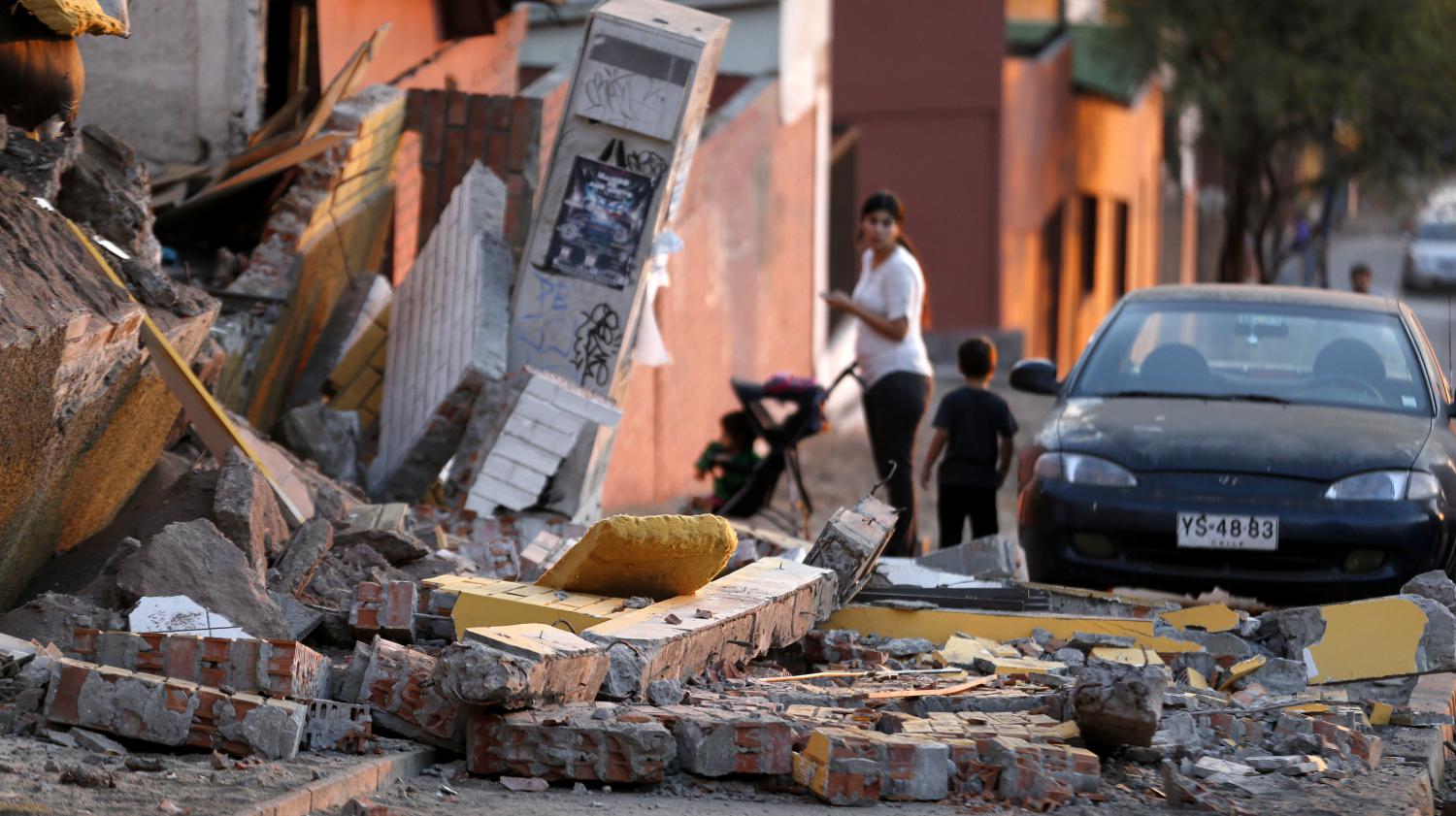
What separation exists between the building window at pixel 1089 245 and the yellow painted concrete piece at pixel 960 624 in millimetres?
20175

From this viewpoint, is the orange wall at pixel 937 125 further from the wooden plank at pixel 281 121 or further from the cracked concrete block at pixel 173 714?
the cracked concrete block at pixel 173 714

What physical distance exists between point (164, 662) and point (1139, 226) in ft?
89.4

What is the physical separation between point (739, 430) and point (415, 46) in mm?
3276

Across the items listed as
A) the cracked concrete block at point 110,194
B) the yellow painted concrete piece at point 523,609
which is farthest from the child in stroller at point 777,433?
the yellow painted concrete piece at point 523,609

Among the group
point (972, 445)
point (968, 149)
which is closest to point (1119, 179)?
point (968, 149)

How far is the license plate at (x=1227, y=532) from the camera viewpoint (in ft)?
23.3

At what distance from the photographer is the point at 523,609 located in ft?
17.6

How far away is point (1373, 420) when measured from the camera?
7.70 metres

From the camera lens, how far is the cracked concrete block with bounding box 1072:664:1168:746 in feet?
16.1

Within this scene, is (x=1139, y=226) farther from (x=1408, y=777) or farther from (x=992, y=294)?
(x=1408, y=777)

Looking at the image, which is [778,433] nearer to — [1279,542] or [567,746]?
[1279,542]

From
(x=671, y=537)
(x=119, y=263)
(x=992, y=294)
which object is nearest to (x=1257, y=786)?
(x=671, y=537)

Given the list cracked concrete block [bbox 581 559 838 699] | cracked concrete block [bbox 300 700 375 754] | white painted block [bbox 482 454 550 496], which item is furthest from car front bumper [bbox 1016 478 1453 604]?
cracked concrete block [bbox 300 700 375 754]

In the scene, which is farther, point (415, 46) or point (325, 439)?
point (415, 46)
